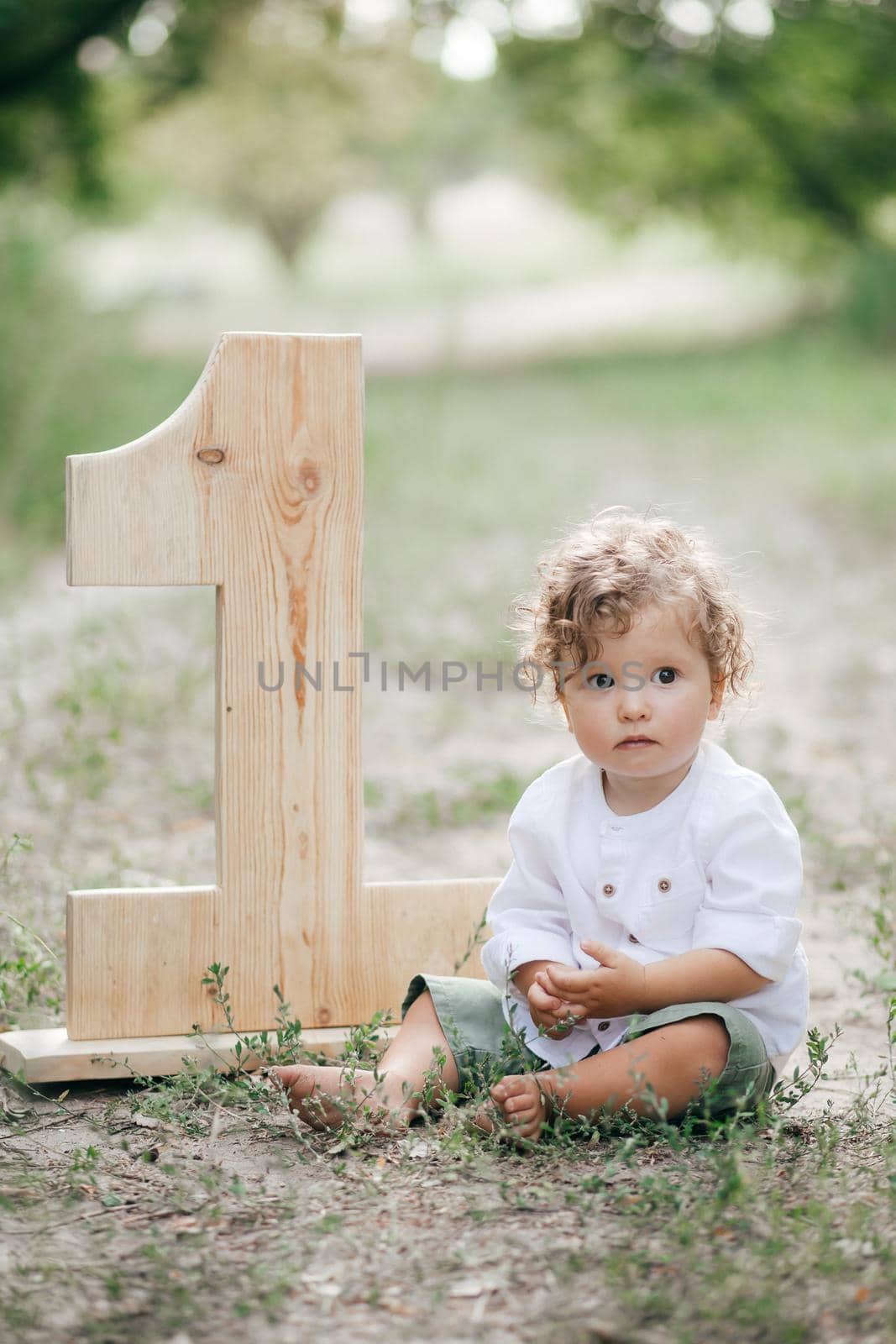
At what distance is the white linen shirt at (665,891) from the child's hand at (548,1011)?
0.07 meters

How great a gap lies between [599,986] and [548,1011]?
102 mm

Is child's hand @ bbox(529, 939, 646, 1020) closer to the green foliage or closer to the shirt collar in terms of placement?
the shirt collar

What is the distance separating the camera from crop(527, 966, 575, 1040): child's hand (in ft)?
7.68

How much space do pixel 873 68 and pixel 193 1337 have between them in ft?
59.3

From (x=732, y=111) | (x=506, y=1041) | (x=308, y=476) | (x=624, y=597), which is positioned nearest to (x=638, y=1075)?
(x=506, y=1041)

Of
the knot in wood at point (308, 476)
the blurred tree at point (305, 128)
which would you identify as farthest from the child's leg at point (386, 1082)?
the blurred tree at point (305, 128)

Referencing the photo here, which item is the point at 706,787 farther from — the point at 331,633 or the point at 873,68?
the point at 873,68

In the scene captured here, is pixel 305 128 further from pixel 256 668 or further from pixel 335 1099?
pixel 335 1099

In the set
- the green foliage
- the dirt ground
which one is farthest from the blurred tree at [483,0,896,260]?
the dirt ground

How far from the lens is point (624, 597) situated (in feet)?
8.14

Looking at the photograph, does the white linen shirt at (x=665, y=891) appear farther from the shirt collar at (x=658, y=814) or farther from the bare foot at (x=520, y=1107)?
the bare foot at (x=520, y=1107)

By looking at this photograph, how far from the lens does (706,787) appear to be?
8.23ft

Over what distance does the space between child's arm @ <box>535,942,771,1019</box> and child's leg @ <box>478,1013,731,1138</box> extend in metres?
0.05

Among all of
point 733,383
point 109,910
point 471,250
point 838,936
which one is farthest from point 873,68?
point 109,910
